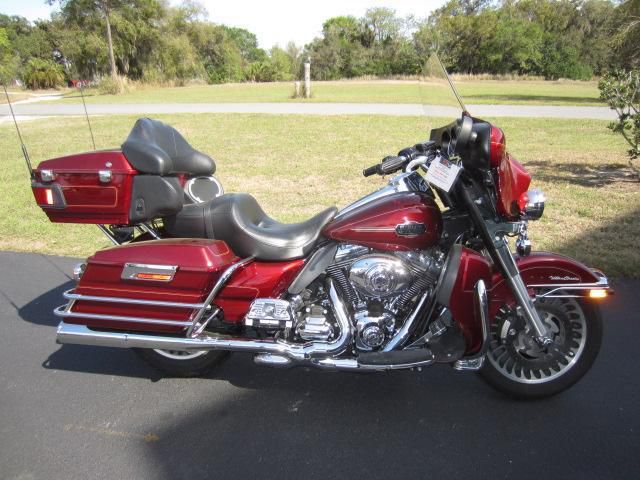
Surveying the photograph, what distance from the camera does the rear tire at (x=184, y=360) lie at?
3080 mm

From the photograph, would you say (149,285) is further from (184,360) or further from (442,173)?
(442,173)

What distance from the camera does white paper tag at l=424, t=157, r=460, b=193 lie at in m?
2.37

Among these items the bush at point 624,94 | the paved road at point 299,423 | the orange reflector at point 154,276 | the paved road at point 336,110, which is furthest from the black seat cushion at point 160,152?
the paved road at point 336,110

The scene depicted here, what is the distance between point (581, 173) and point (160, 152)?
7684mm

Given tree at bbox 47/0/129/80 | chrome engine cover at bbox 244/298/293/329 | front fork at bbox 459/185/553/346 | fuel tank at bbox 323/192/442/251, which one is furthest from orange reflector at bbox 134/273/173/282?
tree at bbox 47/0/129/80

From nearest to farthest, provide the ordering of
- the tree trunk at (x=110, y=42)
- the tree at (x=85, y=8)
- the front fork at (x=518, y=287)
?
the front fork at (x=518, y=287) → the tree trunk at (x=110, y=42) → the tree at (x=85, y=8)

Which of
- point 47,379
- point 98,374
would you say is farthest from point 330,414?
point 47,379

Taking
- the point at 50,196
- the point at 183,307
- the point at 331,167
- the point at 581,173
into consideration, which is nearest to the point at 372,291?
the point at 183,307

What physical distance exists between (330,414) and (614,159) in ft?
29.0

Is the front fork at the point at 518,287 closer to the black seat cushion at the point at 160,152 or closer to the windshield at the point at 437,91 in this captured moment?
the windshield at the point at 437,91

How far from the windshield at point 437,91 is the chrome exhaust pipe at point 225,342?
3.74 ft

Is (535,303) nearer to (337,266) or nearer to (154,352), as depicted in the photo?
(337,266)

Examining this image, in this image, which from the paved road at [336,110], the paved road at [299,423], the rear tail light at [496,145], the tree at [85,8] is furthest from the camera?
the tree at [85,8]

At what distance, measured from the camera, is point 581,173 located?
8305 millimetres
